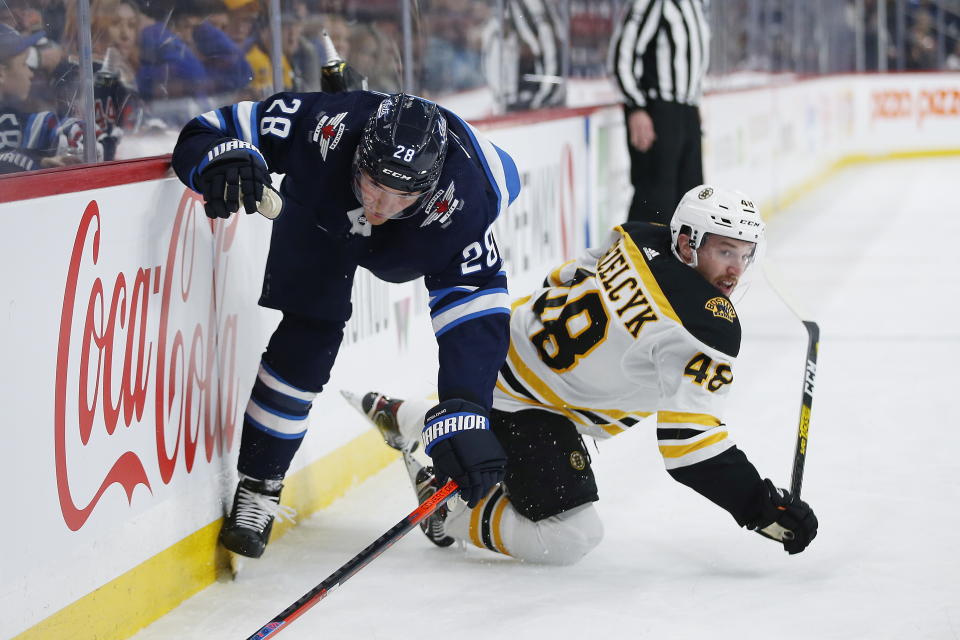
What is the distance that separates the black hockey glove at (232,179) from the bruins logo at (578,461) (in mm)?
869

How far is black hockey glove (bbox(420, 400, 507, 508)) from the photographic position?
84.4 inches

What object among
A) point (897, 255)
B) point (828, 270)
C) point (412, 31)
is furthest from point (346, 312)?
point (897, 255)

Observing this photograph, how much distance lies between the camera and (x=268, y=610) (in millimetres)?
2318

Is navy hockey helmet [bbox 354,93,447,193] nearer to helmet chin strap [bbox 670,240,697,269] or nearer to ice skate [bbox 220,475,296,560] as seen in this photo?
helmet chin strap [bbox 670,240,697,269]

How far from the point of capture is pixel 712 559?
8.51ft

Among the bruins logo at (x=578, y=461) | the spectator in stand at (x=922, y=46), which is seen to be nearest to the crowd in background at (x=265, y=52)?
the bruins logo at (x=578, y=461)

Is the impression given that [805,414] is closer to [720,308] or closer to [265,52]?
[720,308]

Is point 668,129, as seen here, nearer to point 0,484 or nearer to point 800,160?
point 0,484

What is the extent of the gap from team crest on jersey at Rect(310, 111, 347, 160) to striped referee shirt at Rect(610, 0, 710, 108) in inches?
127

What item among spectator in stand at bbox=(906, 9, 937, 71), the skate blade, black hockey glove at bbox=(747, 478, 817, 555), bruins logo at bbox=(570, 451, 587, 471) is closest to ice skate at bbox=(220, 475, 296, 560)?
the skate blade

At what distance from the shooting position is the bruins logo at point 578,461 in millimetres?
2582

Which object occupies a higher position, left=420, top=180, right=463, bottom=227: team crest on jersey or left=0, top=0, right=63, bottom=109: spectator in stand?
left=0, top=0, right=63, bottom=109: spectator in stand

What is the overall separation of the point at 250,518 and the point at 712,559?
0.94 m

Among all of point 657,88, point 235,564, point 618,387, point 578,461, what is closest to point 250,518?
point 235,564
